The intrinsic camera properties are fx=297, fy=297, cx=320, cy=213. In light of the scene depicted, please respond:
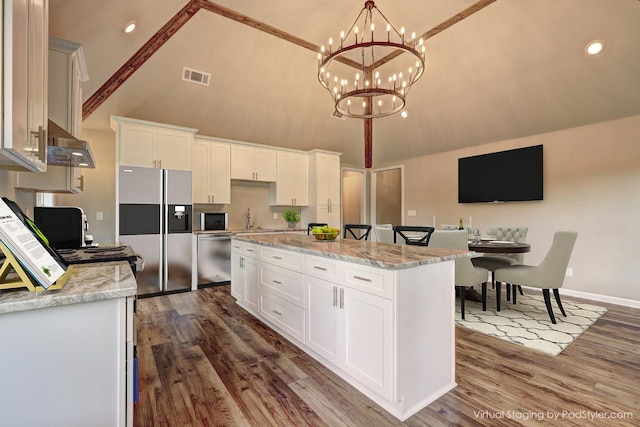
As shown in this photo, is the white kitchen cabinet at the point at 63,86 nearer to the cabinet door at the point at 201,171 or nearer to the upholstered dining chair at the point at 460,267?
the cabinet door at the point at 201,171

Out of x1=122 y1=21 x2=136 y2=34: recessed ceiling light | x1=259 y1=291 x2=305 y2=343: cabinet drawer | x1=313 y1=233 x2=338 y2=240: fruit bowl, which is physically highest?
x1=122 y1=21 x2=136 y2=34: recessed ceiling light

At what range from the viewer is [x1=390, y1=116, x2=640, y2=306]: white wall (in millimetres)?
3791

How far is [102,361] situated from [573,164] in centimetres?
557

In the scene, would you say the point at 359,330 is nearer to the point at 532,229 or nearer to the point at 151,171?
the point at 151,171

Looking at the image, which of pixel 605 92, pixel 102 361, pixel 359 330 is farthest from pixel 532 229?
pixel 102 361

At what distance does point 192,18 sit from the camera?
11.0 ft

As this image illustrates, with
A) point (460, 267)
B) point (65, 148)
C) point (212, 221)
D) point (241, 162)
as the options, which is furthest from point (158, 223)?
point (460, 267)

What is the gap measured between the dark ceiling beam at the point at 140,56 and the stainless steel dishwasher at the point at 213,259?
221 cm

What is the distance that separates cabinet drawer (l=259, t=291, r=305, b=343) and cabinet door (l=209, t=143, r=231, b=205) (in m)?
2.58

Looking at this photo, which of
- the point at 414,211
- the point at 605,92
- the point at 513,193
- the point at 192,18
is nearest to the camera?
the point at 192,18

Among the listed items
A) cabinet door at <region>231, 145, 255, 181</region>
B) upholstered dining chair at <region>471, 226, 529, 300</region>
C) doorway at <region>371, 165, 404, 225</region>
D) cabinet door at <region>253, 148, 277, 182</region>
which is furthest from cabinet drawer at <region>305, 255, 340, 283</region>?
doorway at <region>371, 165, 404, 225</region>

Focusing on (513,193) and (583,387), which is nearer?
(583,387)

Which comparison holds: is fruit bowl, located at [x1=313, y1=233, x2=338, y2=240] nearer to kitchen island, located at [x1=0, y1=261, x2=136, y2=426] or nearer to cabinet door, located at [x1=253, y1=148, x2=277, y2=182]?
kitchen island, located at [x1=0, y1=261, x2=136, y2=426]

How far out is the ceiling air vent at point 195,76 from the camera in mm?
4016
